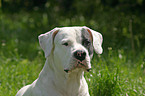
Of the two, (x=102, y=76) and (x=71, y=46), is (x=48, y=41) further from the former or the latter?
(x=102, y=76)

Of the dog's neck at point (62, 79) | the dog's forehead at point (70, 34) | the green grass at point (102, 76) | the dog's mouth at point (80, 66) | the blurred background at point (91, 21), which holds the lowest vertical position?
the blurred background at point (91, 21)

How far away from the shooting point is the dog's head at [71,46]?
3053 millimetres

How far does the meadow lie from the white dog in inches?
32.1

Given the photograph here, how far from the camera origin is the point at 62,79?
3.34 meters

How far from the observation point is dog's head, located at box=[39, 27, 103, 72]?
10.0ft

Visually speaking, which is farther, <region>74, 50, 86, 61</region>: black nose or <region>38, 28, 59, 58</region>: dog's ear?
<region>38, 28, 59, 58</region>: dog's ear

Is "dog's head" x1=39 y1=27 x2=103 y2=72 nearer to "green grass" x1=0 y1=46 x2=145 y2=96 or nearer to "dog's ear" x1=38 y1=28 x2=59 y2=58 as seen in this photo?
"dog's ear" x1=38 y1=28 x2=59 y2=58

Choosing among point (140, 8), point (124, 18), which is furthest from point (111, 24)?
point (140, 8)

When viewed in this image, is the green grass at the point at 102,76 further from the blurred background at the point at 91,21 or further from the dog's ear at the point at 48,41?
the blurred background at the point at 91,21

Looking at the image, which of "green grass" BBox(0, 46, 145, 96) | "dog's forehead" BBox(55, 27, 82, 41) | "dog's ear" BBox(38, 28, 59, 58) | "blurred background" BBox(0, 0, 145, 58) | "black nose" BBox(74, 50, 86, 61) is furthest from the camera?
"blurred background" BBox(0, 0, 145, 58)

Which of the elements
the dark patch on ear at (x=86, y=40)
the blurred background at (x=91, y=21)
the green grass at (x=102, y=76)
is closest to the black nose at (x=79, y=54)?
the dark patch on ear at (x=86, y=40)

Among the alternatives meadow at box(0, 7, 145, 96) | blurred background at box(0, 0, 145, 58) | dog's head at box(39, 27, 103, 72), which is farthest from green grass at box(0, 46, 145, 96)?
blurred background at box(0, 0, 145, 58)

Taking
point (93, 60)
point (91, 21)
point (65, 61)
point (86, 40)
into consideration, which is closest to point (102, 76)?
point (93, 60)

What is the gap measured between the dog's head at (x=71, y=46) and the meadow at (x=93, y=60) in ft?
3.30
